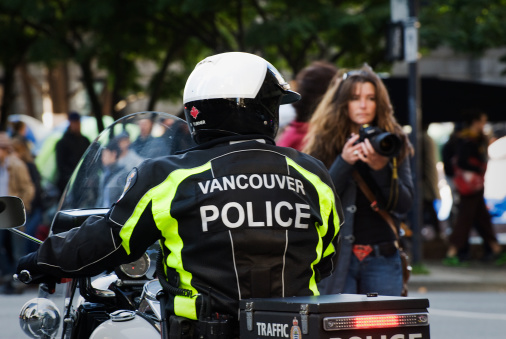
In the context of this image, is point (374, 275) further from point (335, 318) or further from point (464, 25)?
point (464, 25)

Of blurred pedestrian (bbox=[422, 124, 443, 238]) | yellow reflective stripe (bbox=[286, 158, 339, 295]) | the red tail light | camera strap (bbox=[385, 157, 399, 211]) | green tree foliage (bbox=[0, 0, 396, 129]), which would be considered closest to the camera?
the red tail light

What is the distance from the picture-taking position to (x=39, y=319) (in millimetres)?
3602

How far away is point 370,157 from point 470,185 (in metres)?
8.41

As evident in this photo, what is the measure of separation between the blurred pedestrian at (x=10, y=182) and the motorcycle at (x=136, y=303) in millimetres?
7577

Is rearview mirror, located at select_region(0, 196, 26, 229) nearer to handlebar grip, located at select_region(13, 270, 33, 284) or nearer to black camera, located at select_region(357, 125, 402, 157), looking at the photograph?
handlebar grip, located at select_region(13, 270, 33, 284)

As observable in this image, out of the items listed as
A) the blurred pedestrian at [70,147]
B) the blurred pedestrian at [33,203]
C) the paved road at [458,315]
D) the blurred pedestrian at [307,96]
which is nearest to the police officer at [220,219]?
the blurred pedestrian at [307,96]

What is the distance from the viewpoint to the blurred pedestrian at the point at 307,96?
5.43 metres

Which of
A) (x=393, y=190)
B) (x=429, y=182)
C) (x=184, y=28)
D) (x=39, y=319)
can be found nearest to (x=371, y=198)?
(x=393, y=190)

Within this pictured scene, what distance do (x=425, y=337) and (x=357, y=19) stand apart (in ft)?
43.5

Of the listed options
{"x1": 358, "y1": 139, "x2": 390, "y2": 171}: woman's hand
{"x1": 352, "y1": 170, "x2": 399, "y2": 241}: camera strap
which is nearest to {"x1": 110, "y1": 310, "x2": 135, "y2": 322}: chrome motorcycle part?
{"x1": 358, "y1": 139, "x2": 390, "y2": 171}: woman's hand

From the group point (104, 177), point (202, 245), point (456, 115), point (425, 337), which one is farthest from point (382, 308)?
point (456, 115)

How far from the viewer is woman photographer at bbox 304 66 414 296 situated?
15.3 ft

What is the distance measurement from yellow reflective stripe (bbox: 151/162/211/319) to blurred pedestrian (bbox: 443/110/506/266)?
10.3 metres

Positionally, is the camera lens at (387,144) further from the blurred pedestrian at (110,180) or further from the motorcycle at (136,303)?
the blurred pedestrian at (110,180)
